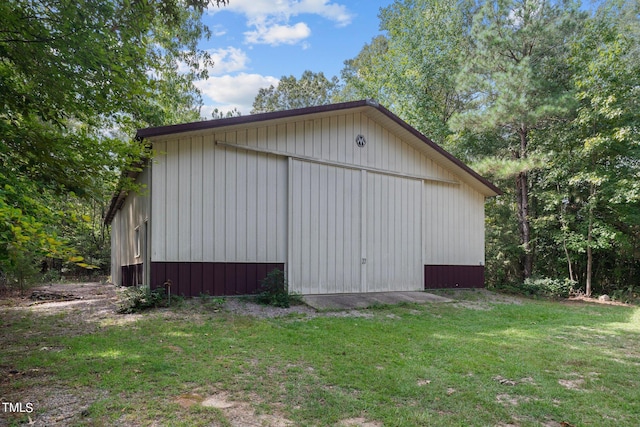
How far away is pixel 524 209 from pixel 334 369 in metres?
13.8

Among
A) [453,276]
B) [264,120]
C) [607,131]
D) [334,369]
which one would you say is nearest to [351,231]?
[264,120]

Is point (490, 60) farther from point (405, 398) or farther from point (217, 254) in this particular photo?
point (405, 398)

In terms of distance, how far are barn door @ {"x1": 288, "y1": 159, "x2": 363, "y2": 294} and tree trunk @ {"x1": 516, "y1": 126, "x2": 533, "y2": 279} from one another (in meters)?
8.57

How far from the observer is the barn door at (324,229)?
8.82 meters

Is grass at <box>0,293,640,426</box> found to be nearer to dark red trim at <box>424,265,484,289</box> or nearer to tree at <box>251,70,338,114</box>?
dark red trim at <box>424,265,484,289</box>

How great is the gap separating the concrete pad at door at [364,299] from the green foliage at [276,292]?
16.1 inches

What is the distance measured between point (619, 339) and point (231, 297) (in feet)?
22.5

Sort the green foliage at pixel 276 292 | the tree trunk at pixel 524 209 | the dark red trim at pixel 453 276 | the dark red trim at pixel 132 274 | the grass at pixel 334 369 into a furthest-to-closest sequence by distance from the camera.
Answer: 1. the tree trunk at pixel 524 209
2. the dark red trim at pixel 453 276
3. the dark red trim at pixel 132 274
4. the green foliage at pixel 276 292
5. the grass at pixel 334 369

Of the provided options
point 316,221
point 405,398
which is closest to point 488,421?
point 405,398

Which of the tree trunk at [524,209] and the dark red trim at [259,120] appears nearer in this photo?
the dark red trim at [259,120]

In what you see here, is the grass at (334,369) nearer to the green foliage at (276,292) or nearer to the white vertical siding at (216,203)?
the green foliage at (276,292)

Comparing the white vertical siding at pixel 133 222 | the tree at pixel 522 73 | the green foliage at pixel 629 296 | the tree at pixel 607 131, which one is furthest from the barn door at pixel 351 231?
the green foliage at pixel 629 296

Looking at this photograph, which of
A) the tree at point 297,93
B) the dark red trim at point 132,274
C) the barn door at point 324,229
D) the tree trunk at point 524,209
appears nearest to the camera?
the barn door at point 324,229

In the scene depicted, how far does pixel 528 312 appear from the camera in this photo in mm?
8773
